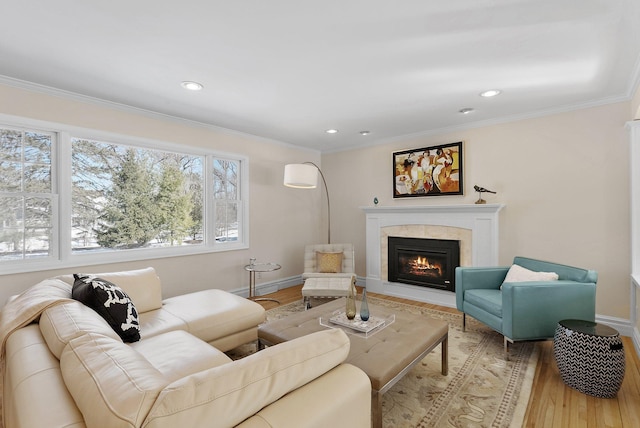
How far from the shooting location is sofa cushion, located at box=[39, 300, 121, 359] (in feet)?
4.25

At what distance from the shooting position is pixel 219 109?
357 centimetres

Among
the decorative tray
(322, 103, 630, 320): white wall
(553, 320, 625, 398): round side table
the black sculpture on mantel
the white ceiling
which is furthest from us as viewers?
the black sculpture on mantel

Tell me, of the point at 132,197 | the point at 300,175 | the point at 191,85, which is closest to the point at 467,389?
the point at 300,175

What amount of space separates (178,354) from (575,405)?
2.57 meters

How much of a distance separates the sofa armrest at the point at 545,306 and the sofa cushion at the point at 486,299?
18cm

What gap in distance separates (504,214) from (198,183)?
160 inches

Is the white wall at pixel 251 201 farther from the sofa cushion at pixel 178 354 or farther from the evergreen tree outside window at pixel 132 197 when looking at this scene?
the sofa cushion at pixel 178 354

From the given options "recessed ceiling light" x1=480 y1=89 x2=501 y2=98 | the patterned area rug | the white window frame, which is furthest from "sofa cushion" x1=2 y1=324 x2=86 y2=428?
"recessed ceiling light" x1=480 y1=89 x2=501 y2=98

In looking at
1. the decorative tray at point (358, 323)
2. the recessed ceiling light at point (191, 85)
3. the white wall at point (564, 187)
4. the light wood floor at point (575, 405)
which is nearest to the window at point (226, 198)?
the recessed ceiling light at point (191, 85)

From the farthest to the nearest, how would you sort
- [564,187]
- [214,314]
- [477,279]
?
[564,187] → [477,279] → [214,314]

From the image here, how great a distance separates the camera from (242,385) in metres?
0.94

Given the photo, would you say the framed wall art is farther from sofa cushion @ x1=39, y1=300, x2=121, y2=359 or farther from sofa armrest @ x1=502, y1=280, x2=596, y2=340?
sofa cushion @ x1=39, y1=300, x2=121, y2=359

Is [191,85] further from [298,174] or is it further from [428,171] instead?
[428,171]

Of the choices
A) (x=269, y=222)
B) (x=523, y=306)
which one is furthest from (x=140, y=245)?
(x=523, y=306)
